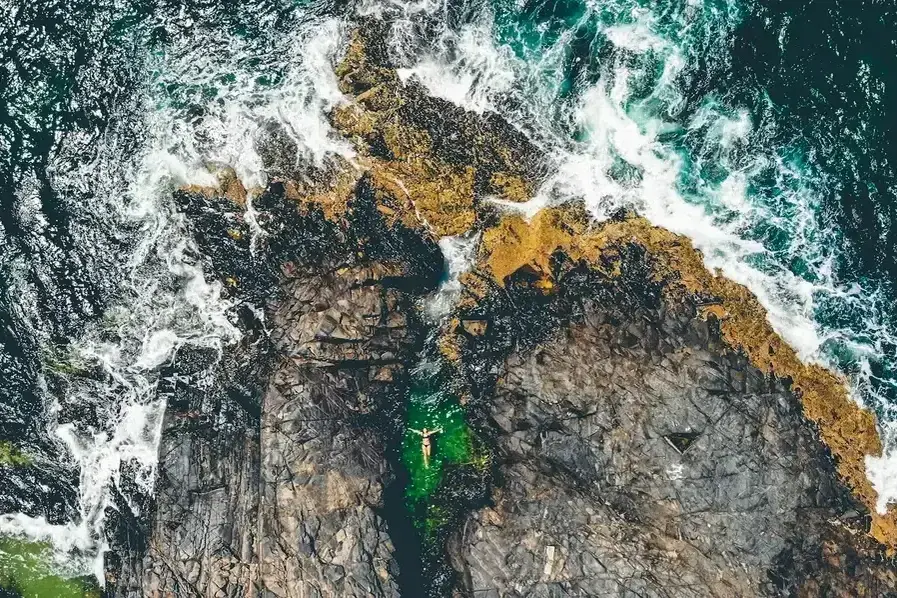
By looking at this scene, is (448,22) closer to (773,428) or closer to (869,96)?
(869,96)

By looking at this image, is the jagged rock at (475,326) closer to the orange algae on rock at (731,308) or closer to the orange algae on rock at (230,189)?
the orange algae on rock at (731,308)

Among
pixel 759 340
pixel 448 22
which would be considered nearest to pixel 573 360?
pixel 759 340

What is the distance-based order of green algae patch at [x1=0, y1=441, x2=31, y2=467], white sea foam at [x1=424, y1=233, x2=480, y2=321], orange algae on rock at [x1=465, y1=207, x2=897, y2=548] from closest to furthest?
orange algae on rock at [x1=465, y1=207, x2=897, y2=548] → green algae patch at [x1=0, y1=441, x2=31, y2=467] → white sea foam at [x1=424, y1=233, x2=480, y2=321]

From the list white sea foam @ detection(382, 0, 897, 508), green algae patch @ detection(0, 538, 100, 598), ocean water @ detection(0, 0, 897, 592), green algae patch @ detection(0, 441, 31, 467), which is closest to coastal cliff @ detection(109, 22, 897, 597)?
white sea foam @ detection(382, 0, 897, 508)

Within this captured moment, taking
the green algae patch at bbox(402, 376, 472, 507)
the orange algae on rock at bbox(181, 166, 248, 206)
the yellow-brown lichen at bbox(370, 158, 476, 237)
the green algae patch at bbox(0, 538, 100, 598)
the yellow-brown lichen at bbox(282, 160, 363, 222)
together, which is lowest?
the green algae patch at bbox(402, 376, 472, 507)

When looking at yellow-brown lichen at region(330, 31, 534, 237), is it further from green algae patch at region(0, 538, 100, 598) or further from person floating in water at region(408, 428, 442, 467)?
green algae patch at region(0, 538, 100, 598)

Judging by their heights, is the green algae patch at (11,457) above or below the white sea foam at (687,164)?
above

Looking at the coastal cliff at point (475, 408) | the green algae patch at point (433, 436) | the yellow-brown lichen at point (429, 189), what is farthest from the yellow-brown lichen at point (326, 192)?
the green algae patch at point (433, 436)

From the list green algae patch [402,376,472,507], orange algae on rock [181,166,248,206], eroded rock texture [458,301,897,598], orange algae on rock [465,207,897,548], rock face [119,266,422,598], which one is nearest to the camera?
eroded rock texture [458,301,897,598]
